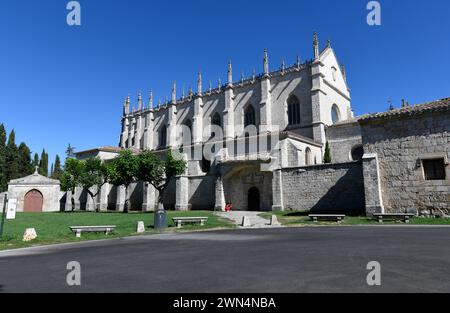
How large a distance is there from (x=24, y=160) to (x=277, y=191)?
5463 centimetres

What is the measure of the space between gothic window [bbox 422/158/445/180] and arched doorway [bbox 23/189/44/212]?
48.7 metres

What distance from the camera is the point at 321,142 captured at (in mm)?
35906

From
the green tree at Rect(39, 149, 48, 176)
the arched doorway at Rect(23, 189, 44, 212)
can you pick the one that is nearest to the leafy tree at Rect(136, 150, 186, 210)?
the arched doorway at Rect(23, 189, 44, 212)

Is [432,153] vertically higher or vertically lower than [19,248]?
higher

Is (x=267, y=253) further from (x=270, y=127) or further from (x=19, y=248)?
(x=270, y=127)

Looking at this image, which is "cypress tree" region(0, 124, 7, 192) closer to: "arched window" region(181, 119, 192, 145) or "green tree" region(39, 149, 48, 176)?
"green tree" region(39, 149, 48, 176)

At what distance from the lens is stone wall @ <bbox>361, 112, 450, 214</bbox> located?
59.7ft

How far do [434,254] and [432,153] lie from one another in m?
14.3

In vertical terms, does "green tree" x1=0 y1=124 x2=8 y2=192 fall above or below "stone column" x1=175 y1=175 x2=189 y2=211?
above

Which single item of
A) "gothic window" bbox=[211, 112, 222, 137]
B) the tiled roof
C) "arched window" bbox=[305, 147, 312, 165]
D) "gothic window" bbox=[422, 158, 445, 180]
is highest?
"gothic window" bbox=[211, 112, 222, 137]

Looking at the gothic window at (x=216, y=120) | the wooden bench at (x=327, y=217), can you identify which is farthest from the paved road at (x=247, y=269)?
the gothic window at (x=216, y=120)

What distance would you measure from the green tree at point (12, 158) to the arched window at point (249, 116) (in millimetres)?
42481

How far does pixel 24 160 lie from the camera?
60.2 meters
